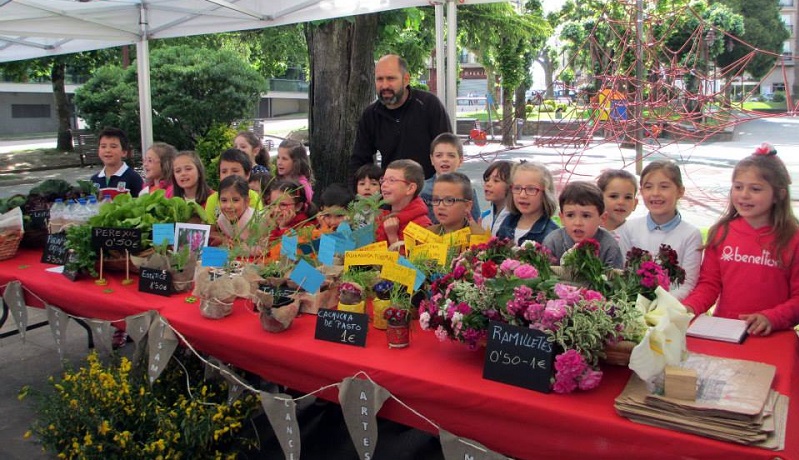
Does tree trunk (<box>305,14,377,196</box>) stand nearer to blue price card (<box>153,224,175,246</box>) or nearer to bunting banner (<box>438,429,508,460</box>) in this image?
blue price card (<box>153,224,175,246</box>)

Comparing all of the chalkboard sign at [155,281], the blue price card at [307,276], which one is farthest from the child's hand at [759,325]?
the chalkboard sign at [155,281]

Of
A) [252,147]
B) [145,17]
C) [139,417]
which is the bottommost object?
[139,417]

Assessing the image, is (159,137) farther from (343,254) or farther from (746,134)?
(746,134)

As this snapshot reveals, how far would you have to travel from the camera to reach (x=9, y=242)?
11.3 feet

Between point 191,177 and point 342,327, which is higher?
point 191,177

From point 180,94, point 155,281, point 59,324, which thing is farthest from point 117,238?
point 180,94

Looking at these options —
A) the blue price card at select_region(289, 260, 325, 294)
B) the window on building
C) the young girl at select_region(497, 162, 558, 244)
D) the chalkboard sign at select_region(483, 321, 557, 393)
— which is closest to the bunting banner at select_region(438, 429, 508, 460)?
the chalkboard sign at select_region(483, 321, 557, 393)

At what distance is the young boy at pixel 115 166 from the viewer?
4.70 metres

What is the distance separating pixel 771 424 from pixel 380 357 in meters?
1.02

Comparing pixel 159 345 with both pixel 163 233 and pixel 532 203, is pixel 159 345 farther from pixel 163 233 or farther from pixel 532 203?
pixel 532 203

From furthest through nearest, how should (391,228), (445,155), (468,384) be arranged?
1. (445,155)
2. (391,228)
3. (468,384)

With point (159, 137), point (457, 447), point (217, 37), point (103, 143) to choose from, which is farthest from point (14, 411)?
point (217, 37)

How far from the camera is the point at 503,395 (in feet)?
5.58

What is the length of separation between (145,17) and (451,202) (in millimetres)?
4353
